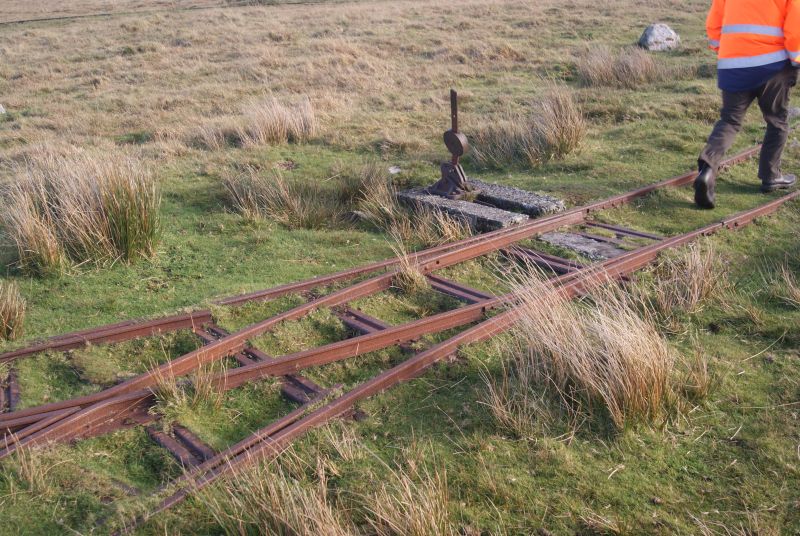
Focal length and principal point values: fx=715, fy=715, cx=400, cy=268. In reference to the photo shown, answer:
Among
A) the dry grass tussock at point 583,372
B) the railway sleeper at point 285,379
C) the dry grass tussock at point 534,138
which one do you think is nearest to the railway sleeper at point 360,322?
the railway sleeper at point 285,379

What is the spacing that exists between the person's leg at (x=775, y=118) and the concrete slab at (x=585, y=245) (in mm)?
2539

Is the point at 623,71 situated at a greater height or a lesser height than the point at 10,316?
greater

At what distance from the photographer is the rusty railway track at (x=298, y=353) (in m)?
3.74

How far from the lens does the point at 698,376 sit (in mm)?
4008

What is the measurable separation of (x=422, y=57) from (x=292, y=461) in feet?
59.8

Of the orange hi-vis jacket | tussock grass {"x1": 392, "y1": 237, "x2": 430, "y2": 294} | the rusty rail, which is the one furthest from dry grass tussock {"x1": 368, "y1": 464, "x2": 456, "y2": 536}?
the orange hi-vis jacket

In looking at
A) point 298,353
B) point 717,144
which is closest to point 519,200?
point 717,144

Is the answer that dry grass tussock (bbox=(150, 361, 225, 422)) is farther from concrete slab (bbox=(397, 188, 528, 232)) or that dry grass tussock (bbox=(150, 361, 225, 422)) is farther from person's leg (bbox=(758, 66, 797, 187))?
person's leg (bbox=(758, 66, 797, 187))

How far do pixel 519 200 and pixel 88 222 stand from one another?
170 inches

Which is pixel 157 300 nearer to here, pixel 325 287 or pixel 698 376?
pixel 325 287

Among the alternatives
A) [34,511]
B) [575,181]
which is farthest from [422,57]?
[34,511]

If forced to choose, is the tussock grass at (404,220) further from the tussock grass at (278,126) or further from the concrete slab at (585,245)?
the tussock grass at (278,126)

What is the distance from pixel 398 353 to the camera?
485 cm

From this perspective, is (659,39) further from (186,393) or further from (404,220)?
(186,393)
